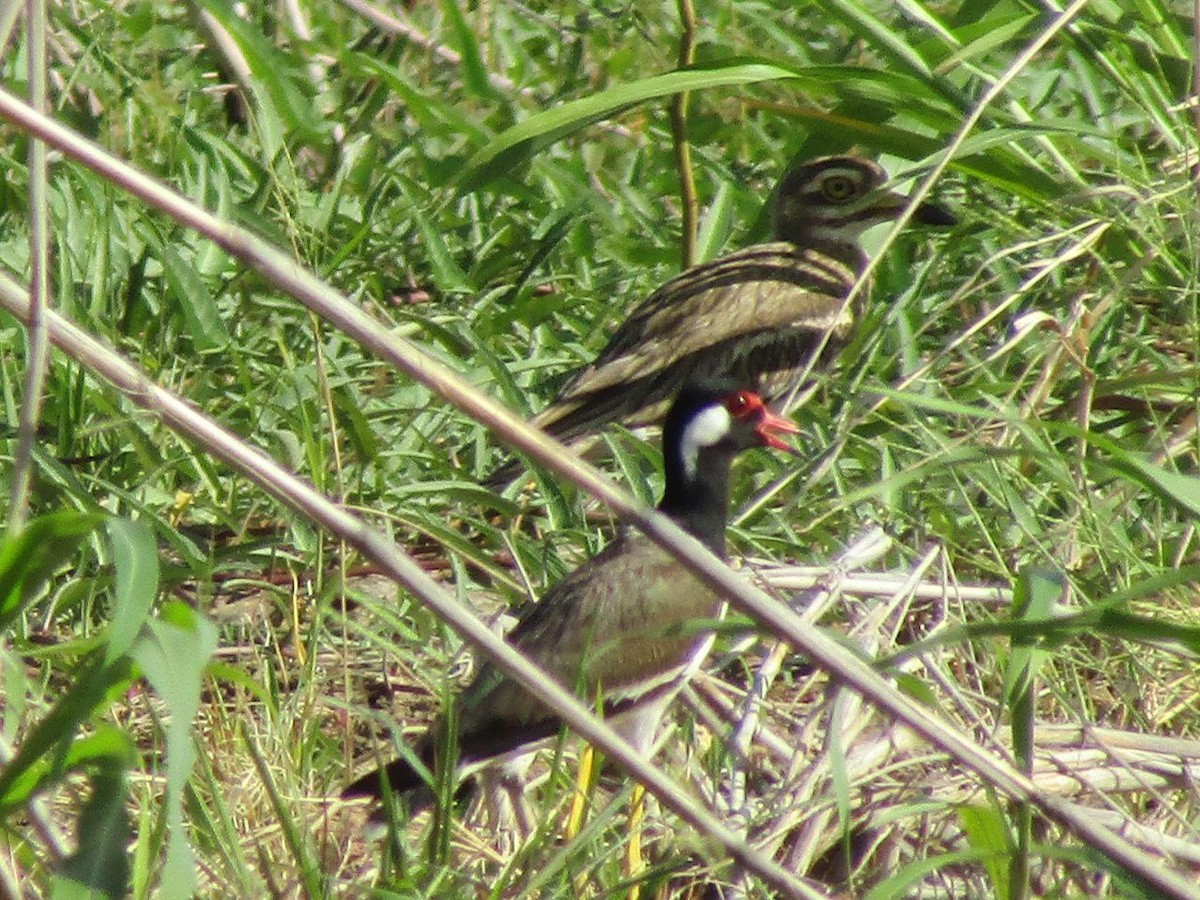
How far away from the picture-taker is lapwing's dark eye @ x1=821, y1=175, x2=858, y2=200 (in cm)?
754

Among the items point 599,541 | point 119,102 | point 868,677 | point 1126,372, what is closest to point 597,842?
point 868,677

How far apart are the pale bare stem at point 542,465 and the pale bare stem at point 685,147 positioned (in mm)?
3529

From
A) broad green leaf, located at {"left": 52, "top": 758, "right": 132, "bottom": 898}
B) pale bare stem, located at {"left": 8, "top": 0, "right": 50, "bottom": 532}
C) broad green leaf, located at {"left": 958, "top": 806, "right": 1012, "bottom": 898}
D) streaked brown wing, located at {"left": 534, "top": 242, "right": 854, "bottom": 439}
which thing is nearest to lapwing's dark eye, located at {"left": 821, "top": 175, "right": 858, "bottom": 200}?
streaked brown wing, located at {"left": 534, "top": 242, "right": 854, "bottom": 439}

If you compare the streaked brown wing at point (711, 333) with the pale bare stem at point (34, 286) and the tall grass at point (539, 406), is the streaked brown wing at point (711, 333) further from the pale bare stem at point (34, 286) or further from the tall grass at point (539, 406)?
the pale bare stem at point (34, 286)

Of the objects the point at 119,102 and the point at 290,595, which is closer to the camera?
the point at 290,595

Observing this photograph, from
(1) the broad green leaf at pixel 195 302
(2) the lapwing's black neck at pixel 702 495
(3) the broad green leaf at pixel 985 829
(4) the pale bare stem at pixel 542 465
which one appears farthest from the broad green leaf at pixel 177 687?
(1) the broad green leaf at pixel 195 302

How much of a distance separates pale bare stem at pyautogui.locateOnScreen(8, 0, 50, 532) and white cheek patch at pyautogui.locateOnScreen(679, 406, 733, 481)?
2694 mm

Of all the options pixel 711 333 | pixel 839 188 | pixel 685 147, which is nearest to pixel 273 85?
pixel 685 147

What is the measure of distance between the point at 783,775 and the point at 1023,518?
911 millimetres

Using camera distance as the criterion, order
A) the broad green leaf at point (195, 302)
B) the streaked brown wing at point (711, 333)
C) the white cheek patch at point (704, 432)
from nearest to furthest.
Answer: the white cheek patch at point (704, 432) < the broad green leaf at point (195, 302) < the streaked brown wing at point (711, 333)

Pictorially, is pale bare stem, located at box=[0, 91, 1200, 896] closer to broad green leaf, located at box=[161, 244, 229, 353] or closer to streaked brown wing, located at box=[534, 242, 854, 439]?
broad green leaf, located at box=[161, 244, 229, 353]

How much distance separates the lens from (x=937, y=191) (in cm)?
654

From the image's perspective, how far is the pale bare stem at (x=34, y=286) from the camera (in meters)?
2.77

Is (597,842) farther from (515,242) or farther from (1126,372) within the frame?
(515,242)
